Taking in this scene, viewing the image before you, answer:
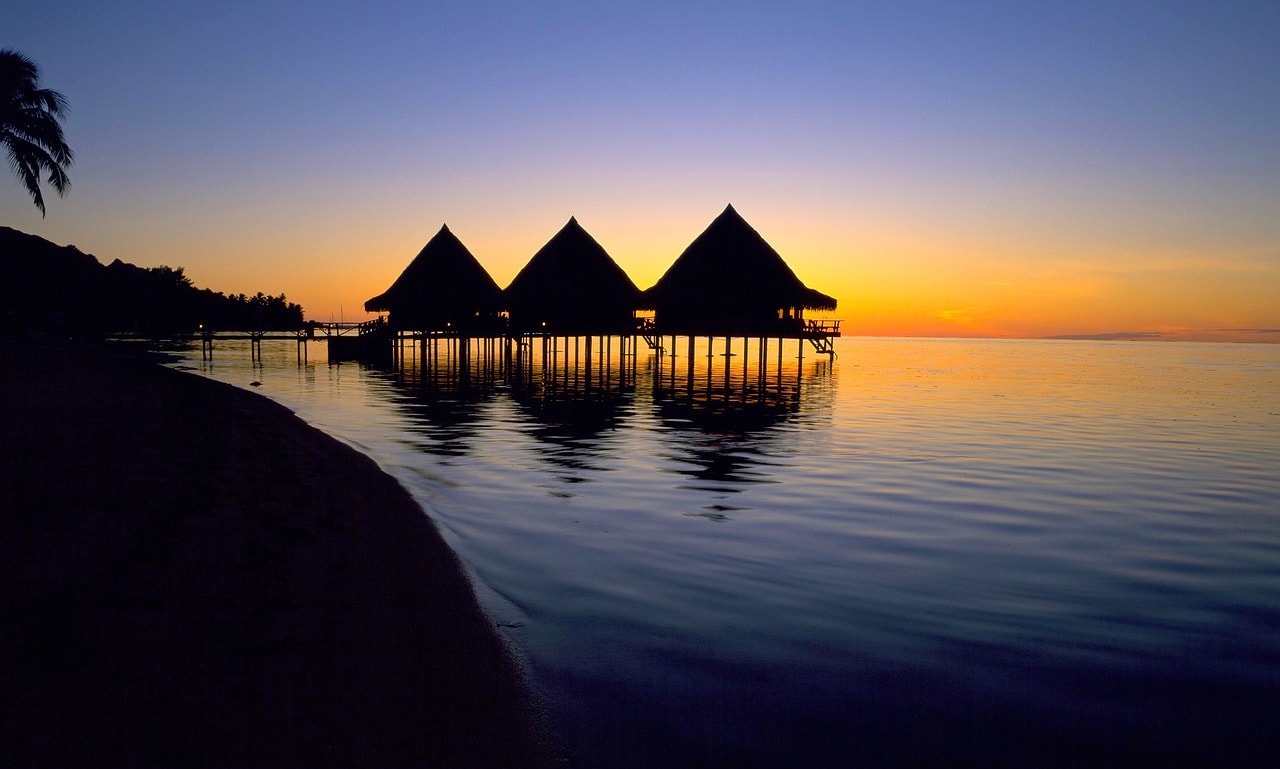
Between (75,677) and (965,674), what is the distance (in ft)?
13.6

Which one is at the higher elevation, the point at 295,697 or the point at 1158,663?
the point at 295,697

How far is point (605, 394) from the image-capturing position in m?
25.3

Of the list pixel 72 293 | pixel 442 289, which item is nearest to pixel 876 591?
pixel 442 289

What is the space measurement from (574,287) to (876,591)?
103 ft

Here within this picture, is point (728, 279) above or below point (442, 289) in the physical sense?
above

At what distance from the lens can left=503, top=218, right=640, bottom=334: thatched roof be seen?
36312 mm

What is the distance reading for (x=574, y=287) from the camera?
36.2m

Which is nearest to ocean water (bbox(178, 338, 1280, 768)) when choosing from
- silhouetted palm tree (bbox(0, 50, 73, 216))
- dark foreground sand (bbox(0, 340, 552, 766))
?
dark foreground sand (bbox(0, 340, 552, 766))

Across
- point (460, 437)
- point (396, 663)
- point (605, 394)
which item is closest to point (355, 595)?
point (396, 663)

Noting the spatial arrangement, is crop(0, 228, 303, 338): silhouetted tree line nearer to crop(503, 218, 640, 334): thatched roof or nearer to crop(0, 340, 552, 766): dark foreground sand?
crop(503, 218, 640, 334): thatched roof

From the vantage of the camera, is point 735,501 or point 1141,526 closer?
point 1141,526

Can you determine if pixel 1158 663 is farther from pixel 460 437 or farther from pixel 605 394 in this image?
pixel 605 394

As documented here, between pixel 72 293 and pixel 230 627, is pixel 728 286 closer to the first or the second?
pixel 72 293

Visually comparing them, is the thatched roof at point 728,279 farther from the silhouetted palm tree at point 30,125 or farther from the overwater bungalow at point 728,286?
the silhouetted palm tree at point 30,125
